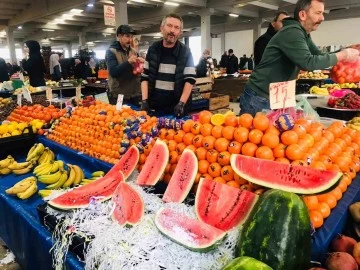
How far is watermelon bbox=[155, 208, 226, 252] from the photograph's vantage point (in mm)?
1081

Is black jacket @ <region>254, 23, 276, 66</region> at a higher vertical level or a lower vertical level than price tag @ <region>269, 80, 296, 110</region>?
higher

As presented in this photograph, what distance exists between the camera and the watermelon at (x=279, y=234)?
949 mm

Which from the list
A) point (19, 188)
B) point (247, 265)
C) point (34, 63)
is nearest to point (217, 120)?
point (247, 265)

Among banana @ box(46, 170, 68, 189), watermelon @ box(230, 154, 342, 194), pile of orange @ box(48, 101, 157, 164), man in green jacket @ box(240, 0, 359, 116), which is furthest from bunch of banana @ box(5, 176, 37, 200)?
man in green jacket @ box(240, 0, 359, 116)

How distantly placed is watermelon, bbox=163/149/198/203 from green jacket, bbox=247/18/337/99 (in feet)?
4.01

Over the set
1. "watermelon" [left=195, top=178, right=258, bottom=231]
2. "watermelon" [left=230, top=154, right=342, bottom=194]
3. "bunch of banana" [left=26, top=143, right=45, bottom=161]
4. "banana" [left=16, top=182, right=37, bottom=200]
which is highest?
"watermelon" [left=230, top=154, right=342, bottom=194]

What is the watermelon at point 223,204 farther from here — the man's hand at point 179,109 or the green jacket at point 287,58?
the man's hand at point 179,109

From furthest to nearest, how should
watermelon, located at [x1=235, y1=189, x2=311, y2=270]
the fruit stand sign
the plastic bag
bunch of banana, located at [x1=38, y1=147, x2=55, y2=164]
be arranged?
the fruit stand sign
bunch of banana, located at [x1=38, y1=147, x2=55, y2=164]
the plastic bag
watermelon, located at [x1=235, y1=189, x2=311, y2=270]

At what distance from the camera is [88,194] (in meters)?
1.56

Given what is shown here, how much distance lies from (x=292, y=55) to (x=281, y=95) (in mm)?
681

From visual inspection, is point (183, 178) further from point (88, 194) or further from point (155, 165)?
point (88, 194)

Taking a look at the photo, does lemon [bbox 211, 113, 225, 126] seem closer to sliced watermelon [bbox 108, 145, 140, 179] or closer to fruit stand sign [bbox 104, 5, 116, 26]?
sliced watermelon [bbox 108, 145, 140, 179]

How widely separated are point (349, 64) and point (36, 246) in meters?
2.41

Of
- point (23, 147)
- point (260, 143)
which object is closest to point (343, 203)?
point (260, 143)
